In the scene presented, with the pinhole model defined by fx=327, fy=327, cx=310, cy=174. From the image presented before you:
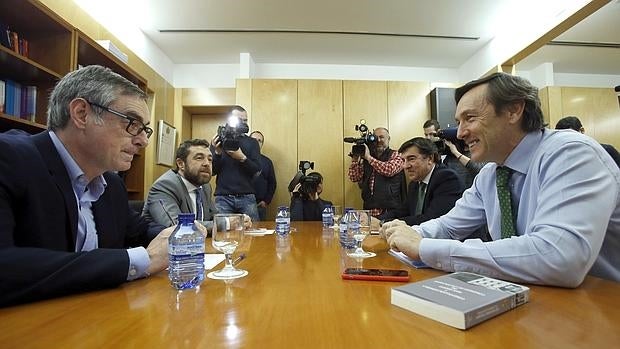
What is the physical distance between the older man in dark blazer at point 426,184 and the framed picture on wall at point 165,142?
2820 millimetres

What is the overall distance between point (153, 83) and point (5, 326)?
3.78 meters

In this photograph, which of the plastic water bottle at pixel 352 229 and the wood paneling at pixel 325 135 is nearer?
the plastic water bottle at pixel 352 229

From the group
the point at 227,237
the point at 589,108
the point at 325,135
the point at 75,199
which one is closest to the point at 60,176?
the point at 75,199

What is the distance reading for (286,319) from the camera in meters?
0.53

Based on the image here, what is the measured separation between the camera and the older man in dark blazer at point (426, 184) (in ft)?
6.29

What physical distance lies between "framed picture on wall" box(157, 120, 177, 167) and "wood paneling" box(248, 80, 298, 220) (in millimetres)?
985

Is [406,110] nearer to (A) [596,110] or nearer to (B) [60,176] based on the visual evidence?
(A) [596,110]

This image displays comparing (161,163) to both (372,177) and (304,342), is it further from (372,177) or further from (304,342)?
(304,342)

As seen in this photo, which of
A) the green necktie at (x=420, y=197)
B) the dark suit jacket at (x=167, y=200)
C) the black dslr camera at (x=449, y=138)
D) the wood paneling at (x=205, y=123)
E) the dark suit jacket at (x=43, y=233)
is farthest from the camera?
the wood paneling at (x=205, y=123)

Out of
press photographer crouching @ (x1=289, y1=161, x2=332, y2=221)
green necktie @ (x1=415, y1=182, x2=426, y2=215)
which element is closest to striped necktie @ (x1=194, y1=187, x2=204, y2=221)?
press photographer crouching @ (x1=289, y1=161, x2=332, y2=221)

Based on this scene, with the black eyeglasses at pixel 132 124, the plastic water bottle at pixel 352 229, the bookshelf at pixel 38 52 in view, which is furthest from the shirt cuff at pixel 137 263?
the bookshelf at pixel 38 52

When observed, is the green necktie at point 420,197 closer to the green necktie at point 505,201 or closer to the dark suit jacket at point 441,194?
the dark suit jacket at point 441,194

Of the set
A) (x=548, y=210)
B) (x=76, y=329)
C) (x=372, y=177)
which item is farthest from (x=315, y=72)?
(x=76, y=329)

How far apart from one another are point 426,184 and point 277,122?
7.32 ft
